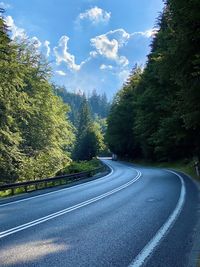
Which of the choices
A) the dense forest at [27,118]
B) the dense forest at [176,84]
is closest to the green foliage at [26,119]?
the dense forest at [27,118]

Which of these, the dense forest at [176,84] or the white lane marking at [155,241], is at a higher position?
the dense forest at [176,84]

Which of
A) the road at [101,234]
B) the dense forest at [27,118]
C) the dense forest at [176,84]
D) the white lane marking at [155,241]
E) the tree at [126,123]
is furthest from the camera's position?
the tree at [126,123]

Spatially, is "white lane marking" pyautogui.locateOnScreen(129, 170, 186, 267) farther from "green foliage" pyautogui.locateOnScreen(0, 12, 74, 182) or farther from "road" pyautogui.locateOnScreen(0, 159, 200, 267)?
"green foliage" pyautogui.locateOnScreen(0, 12, 74, 182)

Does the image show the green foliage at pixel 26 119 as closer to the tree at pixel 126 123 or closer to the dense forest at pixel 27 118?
the dense forest at pixel 27 118

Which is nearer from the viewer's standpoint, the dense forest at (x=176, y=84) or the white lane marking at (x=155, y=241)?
the white lane marking at (x=155, y=241)

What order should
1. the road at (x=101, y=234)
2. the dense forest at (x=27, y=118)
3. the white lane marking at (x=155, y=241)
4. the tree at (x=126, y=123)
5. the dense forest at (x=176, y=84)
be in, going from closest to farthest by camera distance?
the white lane marking at (x=155, y=241)
the road at (x=101, y=234)
the dense forest at (x=176, y=84)
the dense forest at (x=27, y=118)
the tree at (x=126, y=123)

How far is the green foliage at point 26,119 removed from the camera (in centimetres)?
2786

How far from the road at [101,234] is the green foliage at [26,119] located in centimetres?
1381

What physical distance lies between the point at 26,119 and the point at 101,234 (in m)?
30.8

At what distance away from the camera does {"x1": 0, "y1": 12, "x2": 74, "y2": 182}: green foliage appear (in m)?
27.9

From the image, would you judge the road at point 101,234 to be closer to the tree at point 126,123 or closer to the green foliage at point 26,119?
the green foliage at point 26,119

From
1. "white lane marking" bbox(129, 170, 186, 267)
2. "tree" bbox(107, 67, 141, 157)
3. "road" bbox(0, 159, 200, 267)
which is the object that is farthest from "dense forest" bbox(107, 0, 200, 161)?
"tree" bbox(107, 67, 141, 157)

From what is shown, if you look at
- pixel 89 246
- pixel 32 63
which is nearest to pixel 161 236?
pixel 89 246

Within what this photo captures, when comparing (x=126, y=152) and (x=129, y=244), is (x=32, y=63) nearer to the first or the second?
(x=129, y=244)
